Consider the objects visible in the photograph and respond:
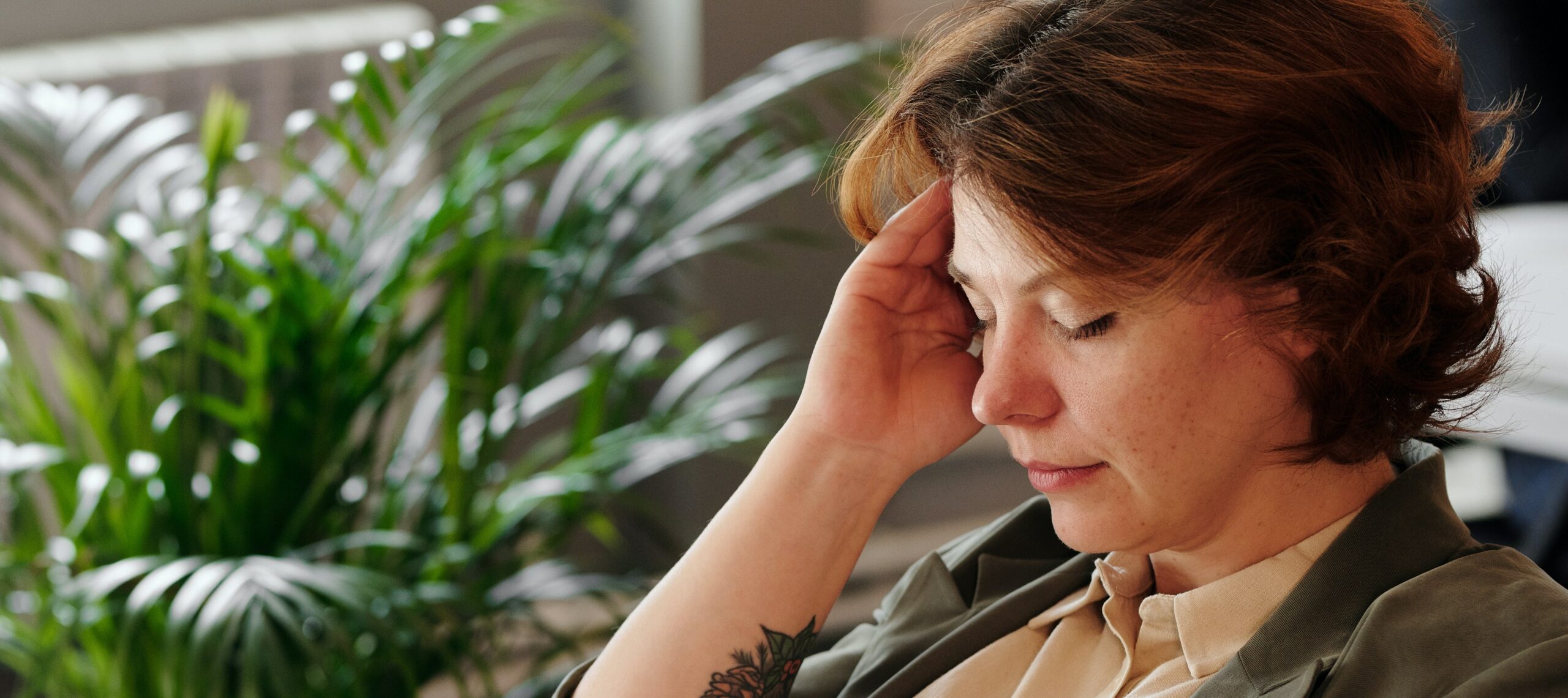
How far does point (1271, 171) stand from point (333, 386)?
43.6 inches

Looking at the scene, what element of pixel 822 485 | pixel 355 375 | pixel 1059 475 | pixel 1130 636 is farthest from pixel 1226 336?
pixel 355 375

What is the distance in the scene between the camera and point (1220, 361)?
933mm

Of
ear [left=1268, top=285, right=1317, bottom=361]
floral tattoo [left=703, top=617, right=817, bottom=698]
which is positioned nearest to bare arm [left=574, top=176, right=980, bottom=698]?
floral tattoo [left=703, top=617, right=817, bottom=698]

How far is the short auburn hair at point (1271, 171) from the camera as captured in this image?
2.89ft

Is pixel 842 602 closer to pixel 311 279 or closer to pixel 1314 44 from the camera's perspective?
pixel 311 279

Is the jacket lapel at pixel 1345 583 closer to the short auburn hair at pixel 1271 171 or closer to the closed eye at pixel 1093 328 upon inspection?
the short auburn hair at pixel 1271 171

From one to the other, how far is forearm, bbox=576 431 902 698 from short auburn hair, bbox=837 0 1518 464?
35 cm

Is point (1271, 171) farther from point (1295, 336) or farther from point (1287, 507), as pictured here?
point (1287, 507)

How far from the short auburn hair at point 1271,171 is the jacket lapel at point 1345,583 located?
0.05 m

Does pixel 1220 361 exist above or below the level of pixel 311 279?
below

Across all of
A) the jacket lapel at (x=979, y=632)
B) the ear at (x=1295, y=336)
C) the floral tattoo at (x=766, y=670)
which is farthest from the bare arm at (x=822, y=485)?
the ear at (x=1295, y=336)

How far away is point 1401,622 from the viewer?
860 mm

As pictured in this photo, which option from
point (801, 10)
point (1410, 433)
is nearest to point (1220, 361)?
point (1410, 433)

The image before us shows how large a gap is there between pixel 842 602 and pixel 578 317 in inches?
64.9
